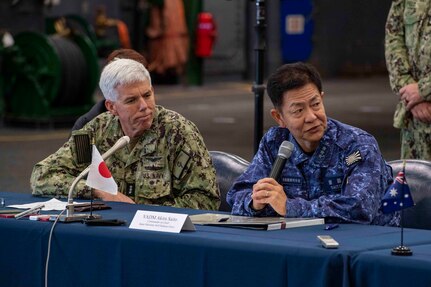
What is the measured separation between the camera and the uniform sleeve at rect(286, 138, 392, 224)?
15.8 feet

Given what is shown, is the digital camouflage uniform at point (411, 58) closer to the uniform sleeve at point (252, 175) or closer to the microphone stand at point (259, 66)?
the microphone stand at point (259, 66)

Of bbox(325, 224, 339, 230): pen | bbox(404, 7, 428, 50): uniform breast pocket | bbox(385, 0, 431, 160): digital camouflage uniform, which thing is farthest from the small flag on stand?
bbox(404, 7, 428, 50): uniform breast pocket

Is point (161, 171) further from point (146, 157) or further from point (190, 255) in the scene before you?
point (190, 255)

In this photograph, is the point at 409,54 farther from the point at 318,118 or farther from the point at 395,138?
the point at 395,138

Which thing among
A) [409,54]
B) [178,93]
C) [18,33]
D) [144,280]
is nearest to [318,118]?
[144,280]

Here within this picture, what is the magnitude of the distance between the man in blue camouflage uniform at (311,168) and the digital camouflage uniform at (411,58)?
6.03 ft

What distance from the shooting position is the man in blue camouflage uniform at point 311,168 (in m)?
4.88

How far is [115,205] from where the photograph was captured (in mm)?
5531

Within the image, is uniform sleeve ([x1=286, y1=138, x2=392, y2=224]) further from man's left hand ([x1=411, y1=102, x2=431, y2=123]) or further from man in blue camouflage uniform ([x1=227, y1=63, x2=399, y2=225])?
man's left hand ([x1=411, y1=102, x2=431, y2=123])

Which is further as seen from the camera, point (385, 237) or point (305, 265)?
point (385, 237)

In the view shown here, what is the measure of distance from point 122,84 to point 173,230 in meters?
1.44

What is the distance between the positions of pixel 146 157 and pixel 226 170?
55 centimetres

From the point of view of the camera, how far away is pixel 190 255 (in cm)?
442

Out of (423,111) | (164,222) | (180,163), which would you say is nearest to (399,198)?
(164,222)
